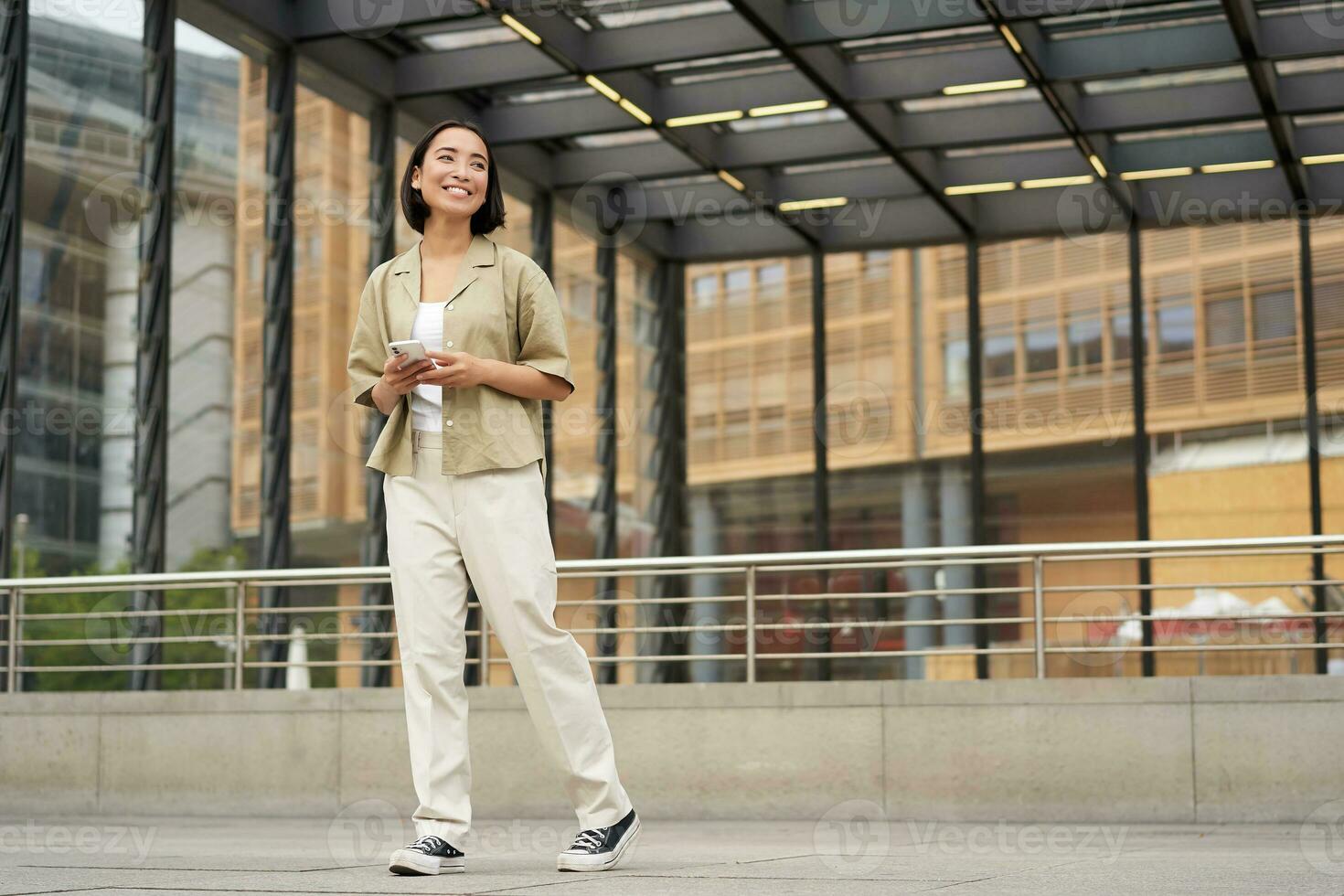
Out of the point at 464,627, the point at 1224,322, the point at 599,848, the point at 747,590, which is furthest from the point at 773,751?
the point at 1224,322

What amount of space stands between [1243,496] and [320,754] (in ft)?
30.3

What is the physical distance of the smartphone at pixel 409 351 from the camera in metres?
3.97

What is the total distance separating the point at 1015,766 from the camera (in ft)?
25.7

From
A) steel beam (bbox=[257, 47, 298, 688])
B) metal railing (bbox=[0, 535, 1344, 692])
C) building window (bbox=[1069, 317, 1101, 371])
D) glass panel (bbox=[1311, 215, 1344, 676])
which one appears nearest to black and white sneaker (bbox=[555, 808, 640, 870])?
metal railing (bbox=[0, 535, 1344, 692])

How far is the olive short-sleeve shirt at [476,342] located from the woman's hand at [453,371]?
4.0 inches

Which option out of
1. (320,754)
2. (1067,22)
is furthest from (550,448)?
(320,754)

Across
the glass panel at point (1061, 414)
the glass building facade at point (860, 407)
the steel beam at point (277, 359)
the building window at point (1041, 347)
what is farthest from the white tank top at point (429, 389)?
the building window at point (1041, 347)

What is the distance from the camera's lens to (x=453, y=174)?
171 inches

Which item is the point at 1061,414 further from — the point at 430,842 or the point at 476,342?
the point at 430,842

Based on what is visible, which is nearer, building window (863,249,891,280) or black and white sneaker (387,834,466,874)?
black and white sneaker (387,834,466,874)

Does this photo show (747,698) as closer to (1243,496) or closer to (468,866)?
(468,866)

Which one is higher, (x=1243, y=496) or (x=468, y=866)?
(x=1243, y=496)

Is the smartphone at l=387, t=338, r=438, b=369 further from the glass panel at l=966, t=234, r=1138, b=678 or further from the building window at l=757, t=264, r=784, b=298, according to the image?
the building window at l=757, t=264, r=784, b=298

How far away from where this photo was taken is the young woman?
13.5ft
